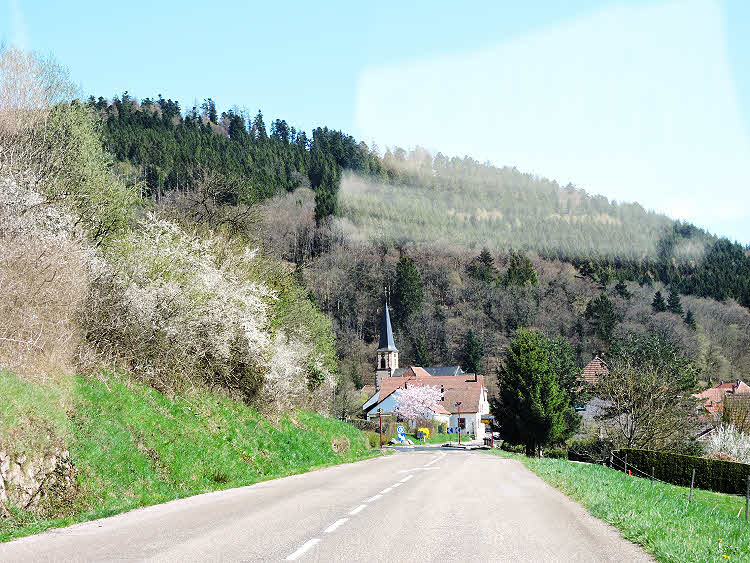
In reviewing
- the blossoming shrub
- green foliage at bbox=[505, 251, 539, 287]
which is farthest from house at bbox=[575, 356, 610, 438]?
green foliage at bbox=[505, 251, 539, 287]

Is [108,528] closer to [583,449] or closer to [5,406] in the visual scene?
[5,406]

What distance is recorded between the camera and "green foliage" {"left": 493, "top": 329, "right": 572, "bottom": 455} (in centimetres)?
5134

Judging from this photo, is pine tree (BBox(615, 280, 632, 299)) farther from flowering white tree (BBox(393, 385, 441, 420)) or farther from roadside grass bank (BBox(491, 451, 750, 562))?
roadside grass bank (BBox(491, 451, 750, 562))

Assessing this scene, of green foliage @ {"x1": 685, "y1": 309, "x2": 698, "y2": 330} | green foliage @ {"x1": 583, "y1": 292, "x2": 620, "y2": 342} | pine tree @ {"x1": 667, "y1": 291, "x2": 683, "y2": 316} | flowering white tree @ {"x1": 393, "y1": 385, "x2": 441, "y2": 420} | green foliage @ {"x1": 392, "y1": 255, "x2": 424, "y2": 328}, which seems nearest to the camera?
flowering white tree @ {"x1": 393, "y1": 385, "x2": 441, "y2": 420}

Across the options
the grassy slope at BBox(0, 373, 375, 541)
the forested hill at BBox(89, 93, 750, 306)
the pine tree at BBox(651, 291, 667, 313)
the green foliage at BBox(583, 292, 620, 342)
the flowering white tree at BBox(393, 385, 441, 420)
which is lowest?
the flowering white tree at BBox(393, 385, 441, 420)

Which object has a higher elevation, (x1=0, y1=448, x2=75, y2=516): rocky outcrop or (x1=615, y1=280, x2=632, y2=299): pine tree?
(x1=615, y1=280, x2=632, y2=299): pine tree

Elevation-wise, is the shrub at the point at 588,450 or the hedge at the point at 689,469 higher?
the hedge at the point at 689,469

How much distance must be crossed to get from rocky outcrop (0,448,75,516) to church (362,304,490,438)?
3234 inches

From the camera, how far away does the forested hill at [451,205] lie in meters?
134

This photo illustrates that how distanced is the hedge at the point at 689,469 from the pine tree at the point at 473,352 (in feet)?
301

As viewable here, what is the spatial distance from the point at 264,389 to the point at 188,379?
601cm

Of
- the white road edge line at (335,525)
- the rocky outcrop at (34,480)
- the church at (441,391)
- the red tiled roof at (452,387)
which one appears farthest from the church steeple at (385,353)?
the white road edge line at (335,525)

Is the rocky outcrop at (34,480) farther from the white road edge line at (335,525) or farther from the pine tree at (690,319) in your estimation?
the pine tree at (690,319)

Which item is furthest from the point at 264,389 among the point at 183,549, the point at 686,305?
the point at 686,305
